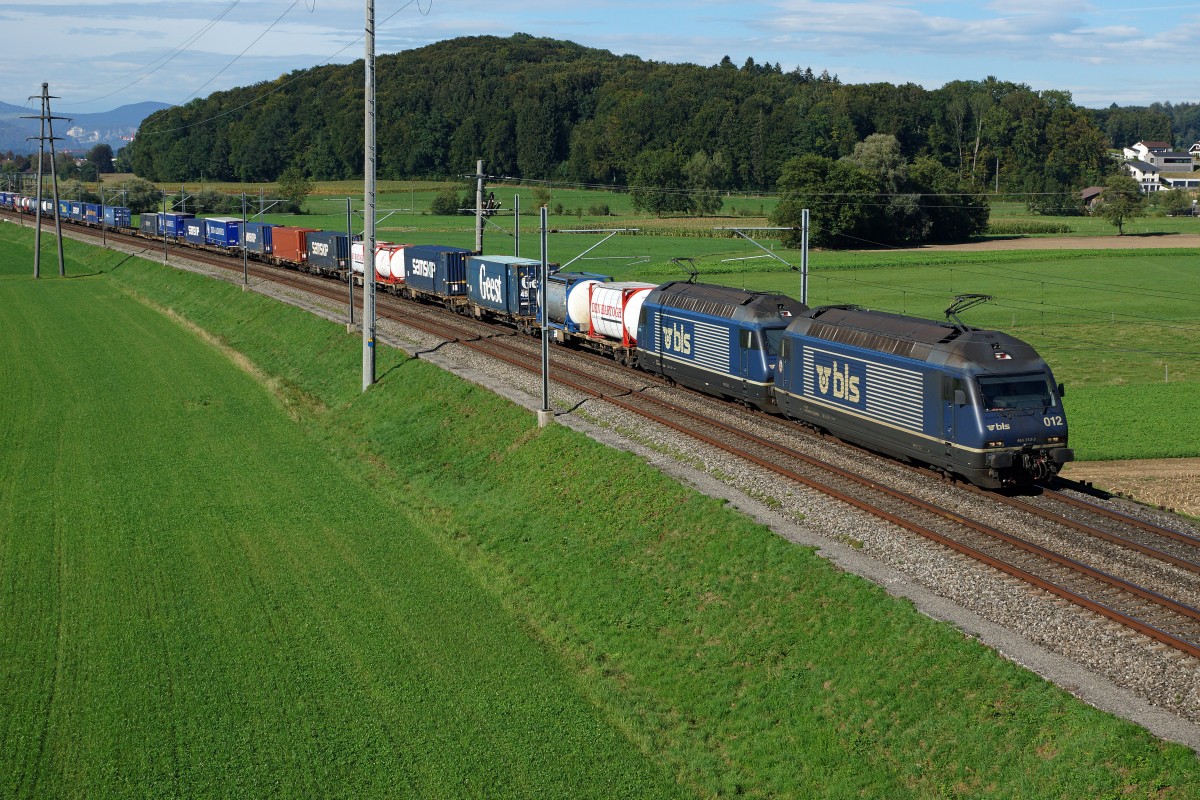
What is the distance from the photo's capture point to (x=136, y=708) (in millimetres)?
20984

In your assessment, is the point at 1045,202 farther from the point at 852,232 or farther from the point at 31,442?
the point at 31,442

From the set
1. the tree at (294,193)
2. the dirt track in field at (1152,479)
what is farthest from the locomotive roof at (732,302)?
the tree at (294,193)

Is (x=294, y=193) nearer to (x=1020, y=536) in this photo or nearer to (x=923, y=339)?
(x=923, y=339)

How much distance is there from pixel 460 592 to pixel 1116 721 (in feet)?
50.4

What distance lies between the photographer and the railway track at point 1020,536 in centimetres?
2002

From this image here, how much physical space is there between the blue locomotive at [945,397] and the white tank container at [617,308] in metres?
12.6

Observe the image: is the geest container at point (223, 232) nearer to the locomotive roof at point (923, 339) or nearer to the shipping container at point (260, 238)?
the shipping container at point (260, 238)

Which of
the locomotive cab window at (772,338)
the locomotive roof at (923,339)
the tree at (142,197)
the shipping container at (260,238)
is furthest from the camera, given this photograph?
the tree at (142,197)

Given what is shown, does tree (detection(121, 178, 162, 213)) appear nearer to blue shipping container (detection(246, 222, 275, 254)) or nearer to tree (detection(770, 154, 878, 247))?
blue shipping container (detection(246, 222, 275, 254))

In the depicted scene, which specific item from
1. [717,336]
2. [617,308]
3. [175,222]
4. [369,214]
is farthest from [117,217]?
[717,336]

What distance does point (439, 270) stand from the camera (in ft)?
205

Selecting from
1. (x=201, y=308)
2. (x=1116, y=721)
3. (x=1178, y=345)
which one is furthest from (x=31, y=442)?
(x=1178, y=345)

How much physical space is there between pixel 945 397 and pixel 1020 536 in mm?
4175

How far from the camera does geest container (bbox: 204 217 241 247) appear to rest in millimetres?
99000
